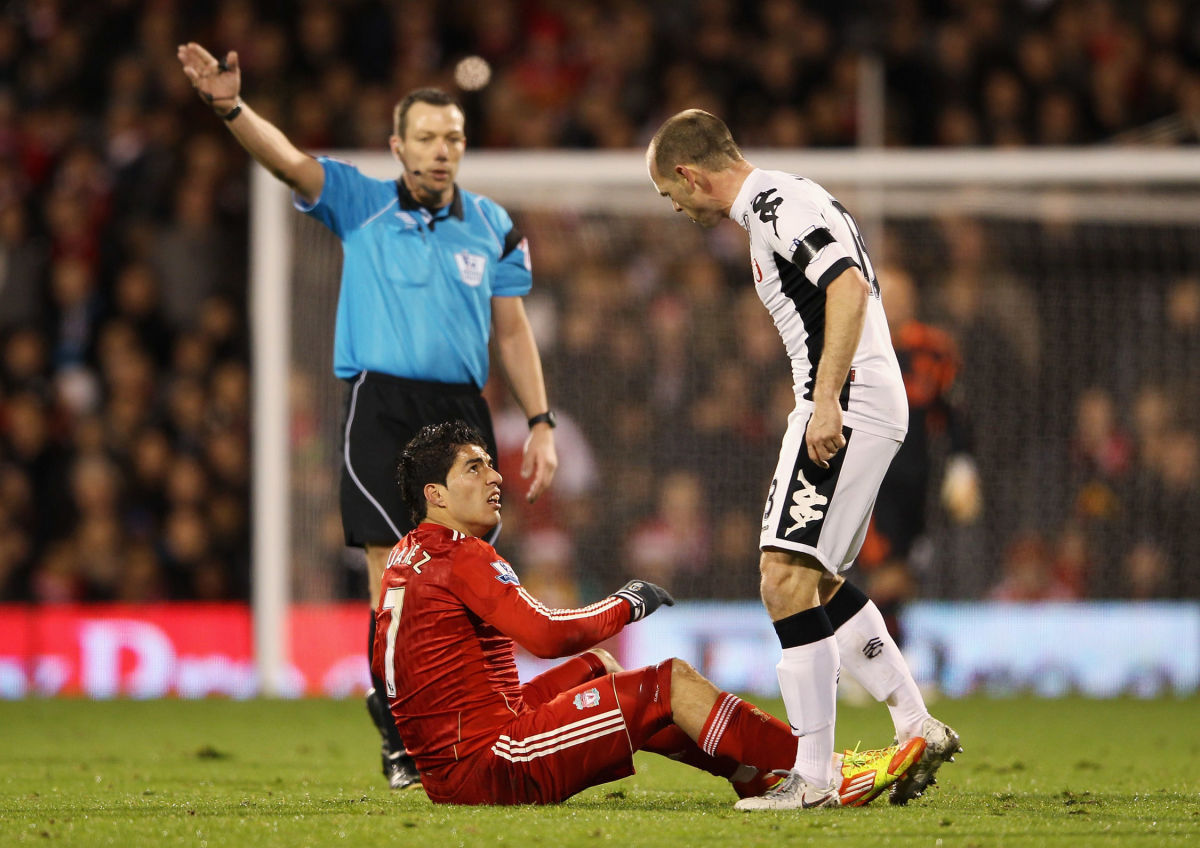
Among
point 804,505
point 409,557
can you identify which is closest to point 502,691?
point 409,557

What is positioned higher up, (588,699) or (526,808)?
(588,699)

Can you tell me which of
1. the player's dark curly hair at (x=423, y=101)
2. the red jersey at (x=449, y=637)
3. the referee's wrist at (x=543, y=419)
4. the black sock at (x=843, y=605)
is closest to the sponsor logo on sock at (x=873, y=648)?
the black sock at (x=843, y=605)

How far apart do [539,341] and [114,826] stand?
694 cm

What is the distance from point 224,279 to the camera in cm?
1238

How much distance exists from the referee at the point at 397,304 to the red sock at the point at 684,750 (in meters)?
1.25

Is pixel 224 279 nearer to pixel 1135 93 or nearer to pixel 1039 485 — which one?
pixel 1039 485

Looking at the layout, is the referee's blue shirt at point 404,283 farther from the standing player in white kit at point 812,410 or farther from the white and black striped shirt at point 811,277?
the white and black striped shirt at point 811,277

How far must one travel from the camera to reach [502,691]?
4703 millimetres

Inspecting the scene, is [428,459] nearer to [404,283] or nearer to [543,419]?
[404,283]

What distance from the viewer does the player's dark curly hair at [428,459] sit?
472cm

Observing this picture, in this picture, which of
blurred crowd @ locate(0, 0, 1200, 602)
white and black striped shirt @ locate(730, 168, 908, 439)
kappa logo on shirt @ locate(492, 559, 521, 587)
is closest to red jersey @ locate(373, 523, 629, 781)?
kappa logo on shirt @ locate(492, 559, 521, 587)

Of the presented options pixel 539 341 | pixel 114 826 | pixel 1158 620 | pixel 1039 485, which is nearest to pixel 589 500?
pixel 539 341

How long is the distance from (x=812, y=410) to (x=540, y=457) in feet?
5.40

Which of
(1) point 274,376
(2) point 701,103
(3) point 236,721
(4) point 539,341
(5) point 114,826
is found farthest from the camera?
(2) point 701,103
